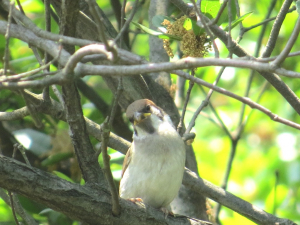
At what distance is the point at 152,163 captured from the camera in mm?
3738

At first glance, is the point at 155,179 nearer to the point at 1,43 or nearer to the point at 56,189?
the point at 56,189

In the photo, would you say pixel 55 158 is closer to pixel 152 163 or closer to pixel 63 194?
pixel 152 163

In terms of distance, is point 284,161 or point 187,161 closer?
point 187,161

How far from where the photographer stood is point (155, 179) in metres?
3.69

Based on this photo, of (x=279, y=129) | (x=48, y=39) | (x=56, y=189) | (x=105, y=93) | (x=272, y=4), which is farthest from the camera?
(x=279, y=129)

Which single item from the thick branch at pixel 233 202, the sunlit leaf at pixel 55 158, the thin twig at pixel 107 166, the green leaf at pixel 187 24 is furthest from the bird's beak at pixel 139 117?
the thin twig at pixel 107 166

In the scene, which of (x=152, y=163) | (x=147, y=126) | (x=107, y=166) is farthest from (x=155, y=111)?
(x=107, y=166)

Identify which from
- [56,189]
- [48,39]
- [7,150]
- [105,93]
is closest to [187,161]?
[105,93]

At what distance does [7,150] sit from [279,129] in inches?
206

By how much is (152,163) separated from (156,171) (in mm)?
77

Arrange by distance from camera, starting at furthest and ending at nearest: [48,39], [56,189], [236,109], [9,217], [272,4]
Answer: [236,109]
[272,4]
[9,217]
[56,189]
[48,39]

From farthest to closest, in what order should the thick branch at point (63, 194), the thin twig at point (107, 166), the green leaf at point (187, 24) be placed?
the green leaf at point (187, 24) < the thick branch at point (63, 194) < the thin twig at point (107, 166)

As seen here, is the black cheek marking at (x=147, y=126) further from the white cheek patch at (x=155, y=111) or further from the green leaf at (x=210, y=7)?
the green leaf at (x=210, y=7)

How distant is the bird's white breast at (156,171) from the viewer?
3674mm
